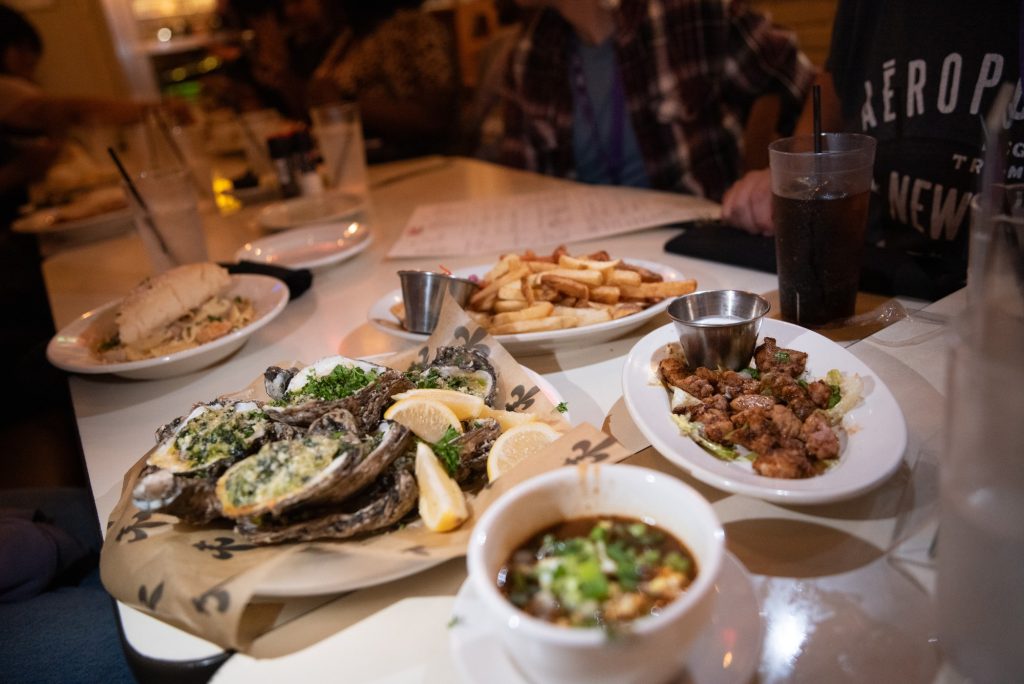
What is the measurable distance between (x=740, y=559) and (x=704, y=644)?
0.17 meters

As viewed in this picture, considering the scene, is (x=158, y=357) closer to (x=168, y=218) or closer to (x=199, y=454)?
(x=199, y=454)

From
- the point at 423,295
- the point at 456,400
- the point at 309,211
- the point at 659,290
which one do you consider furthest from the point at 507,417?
the point at 309,211

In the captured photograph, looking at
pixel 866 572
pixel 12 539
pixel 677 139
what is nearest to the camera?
→ pixel 866 572

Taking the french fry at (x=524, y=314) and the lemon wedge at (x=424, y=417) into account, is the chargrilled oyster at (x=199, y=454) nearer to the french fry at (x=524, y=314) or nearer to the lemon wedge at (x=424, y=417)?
the lemon wedge at (x=424, y=417)

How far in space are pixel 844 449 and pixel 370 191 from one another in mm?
2868

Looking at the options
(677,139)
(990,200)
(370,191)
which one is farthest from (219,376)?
(677,139)

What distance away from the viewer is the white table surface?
0.78 meters

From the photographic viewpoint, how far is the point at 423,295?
1589 mm

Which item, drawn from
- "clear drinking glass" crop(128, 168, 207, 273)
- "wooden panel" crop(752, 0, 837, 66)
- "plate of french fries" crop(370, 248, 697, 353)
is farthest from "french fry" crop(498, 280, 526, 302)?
"wooden panel" crop(752, 0, 837, 66)

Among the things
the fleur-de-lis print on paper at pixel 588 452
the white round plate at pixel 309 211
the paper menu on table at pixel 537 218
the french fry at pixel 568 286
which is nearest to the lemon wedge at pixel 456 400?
the fleur-de-lis print on paper at pixel 588 452

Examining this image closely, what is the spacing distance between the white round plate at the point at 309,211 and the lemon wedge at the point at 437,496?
193 centimetres

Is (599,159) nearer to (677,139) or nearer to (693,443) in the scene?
(677,139)

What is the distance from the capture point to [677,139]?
10.8ft

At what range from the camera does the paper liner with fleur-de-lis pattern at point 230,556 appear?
85 centimetres
